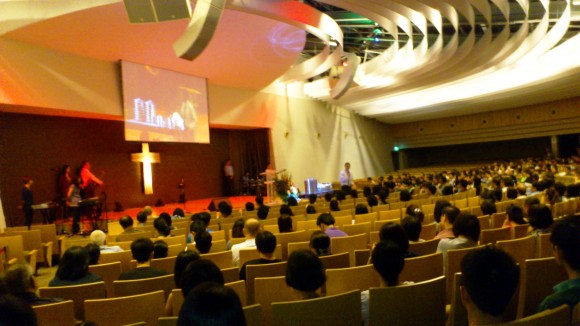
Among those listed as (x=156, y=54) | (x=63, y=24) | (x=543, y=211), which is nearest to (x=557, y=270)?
(x=543, y=211)

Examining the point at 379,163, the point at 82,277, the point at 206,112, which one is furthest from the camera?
the point at 379,163

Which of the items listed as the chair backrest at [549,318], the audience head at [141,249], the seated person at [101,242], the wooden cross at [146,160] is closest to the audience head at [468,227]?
the chair backrest at [549,318]

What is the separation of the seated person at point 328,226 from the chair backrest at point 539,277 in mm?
2478

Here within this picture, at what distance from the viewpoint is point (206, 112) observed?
14031 millimetres

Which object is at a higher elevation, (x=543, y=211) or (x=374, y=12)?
(x=374, y=12)

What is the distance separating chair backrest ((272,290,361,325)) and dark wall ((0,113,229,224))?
992 cm

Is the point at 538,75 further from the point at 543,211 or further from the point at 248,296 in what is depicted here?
the point at 248,296

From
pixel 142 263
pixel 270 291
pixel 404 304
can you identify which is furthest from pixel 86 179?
pixel 404 304

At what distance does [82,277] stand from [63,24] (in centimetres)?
724

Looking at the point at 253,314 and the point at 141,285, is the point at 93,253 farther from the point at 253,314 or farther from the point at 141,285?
the point at 253,314

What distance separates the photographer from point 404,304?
7.84ft

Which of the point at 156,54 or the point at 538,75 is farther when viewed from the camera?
the point at 538,75

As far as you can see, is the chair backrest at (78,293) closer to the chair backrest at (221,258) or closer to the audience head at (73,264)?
the audience head at (73,264)

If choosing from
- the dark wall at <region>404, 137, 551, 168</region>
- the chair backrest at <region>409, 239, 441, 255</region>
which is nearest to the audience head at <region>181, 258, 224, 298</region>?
the chair backrest at <region>409, 239, 441, 255</region>
